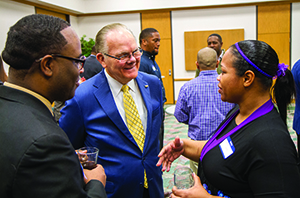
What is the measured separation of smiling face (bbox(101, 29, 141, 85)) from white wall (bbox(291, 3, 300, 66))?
7.74 meters

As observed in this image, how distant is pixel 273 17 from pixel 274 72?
751 cm

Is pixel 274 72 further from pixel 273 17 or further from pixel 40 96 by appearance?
pixel 273 17

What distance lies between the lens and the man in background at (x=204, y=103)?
2.41 m

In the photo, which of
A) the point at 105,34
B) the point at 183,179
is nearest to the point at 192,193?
the point at 183,179

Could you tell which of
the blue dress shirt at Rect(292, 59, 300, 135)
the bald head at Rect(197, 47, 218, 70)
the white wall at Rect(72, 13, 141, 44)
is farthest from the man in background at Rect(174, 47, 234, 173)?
the white wall at Rect(72, 13, 141, 44)

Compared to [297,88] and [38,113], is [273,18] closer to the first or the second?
[297,88]

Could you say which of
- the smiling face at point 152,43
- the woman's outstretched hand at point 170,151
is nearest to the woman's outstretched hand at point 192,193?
the woman's outstretched hand at point 170,151

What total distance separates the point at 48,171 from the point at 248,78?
1035 millimetres

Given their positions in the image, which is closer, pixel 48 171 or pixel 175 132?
pixel 48 171

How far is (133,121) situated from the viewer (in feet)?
5.32

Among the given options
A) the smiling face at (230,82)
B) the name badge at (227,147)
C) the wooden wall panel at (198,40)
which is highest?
the wooden wall panel at (198,40)

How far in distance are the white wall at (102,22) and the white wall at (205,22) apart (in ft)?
4.22

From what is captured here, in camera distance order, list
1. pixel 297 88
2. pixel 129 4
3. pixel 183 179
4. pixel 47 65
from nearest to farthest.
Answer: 1. pixel 47 65
2. pixel 183 179
3. pixel 297 88
4. pixel 129 4

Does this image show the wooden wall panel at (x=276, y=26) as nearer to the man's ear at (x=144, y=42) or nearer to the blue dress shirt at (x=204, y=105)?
the man's ear at (x=144, y=42)
